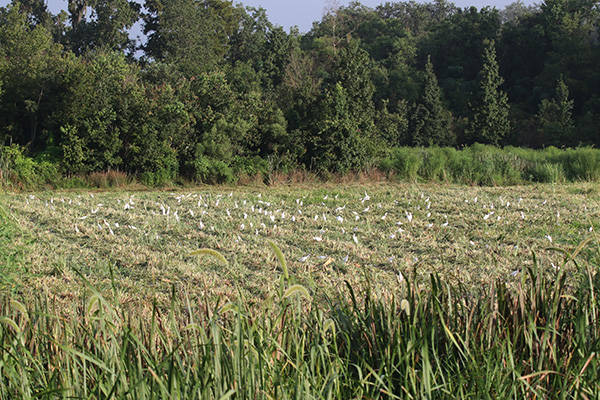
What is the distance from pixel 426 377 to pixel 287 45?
26771 millimetres

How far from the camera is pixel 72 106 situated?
12.3 m

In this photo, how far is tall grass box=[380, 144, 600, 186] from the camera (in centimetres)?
1136

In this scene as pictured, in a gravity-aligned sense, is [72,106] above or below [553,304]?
above

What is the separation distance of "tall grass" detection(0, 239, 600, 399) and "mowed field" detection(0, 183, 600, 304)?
74cm

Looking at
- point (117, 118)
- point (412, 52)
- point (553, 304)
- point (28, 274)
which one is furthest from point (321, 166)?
Answer: point (412, 52)

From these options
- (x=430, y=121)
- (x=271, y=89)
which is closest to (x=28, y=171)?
(x=271, y=89)

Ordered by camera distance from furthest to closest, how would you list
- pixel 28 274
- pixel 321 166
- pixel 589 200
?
pixel 321 166 → pixel 589 200 → pixel 28 274

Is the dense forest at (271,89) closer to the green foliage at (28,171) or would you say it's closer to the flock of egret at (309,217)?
the green foliage at (28,171)

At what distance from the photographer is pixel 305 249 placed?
A: 543 centimetres

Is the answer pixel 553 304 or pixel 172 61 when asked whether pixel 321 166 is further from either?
pixel 172 61

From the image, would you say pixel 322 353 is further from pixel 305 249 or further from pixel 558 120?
pixel 558 120

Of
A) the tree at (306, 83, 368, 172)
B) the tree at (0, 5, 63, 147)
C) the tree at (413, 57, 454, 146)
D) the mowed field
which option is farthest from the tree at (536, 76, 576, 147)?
the tree at (0, 5, 63, 147)

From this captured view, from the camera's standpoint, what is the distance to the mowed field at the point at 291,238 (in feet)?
13.8

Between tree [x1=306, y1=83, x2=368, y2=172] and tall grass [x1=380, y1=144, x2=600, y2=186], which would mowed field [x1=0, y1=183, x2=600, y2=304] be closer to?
tall grass [x1=380, y1=144, x2=600, y2=186]
